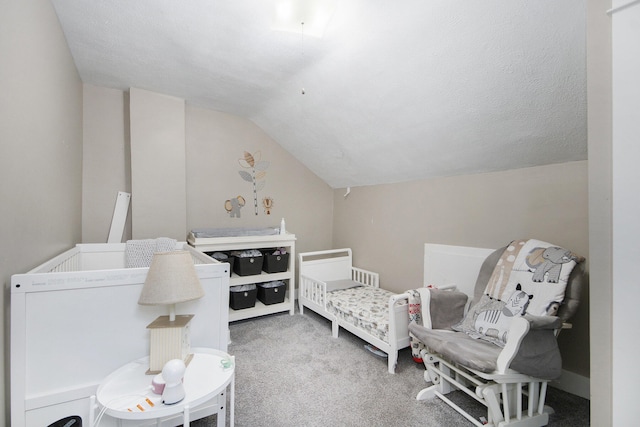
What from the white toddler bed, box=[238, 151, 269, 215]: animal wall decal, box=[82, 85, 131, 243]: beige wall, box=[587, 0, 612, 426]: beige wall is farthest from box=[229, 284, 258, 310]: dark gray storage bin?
box=[587, 0, 612, 426]: beige wall

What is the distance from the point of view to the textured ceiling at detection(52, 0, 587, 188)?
1.40 m

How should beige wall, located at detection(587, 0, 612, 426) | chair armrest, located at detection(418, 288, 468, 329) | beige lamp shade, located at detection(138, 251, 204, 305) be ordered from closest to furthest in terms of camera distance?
beige wall, located at detection(587, 0, 612, 426) → beige lamp shade, located at detection(138, 251, 204, 305) → chair armrest, located at detection(418, 288, 468, 329)

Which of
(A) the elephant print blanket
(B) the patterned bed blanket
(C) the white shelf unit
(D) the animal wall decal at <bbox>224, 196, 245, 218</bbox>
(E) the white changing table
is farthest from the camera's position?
(D) the animal wall decal at <bbox>224, 196, 245, 218</bbox>

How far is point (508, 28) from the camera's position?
1349mm

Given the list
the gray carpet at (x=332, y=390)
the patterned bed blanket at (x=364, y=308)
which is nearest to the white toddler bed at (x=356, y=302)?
the patterned bed blanket at (x=364, y=308)

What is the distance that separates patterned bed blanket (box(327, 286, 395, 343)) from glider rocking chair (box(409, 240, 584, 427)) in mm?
408

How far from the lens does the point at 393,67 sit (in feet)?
5.97

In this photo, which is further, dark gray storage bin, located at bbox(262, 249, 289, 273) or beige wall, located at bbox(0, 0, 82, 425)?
dark gray storage bin, located at bbox(262, 249, 289, 273)

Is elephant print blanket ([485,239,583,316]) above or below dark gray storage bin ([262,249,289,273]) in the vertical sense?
above

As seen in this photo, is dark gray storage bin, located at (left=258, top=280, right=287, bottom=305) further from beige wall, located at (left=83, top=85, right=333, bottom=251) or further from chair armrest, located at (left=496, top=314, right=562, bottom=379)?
chair armrest, located at (left=496, top=314, right=562, bottom=379)

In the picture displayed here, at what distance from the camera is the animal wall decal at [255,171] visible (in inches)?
134

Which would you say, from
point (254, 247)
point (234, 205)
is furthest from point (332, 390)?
point (234, 205)

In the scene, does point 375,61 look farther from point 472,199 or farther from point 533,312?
point 533,312

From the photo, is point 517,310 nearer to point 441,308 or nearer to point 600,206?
point 441,308
